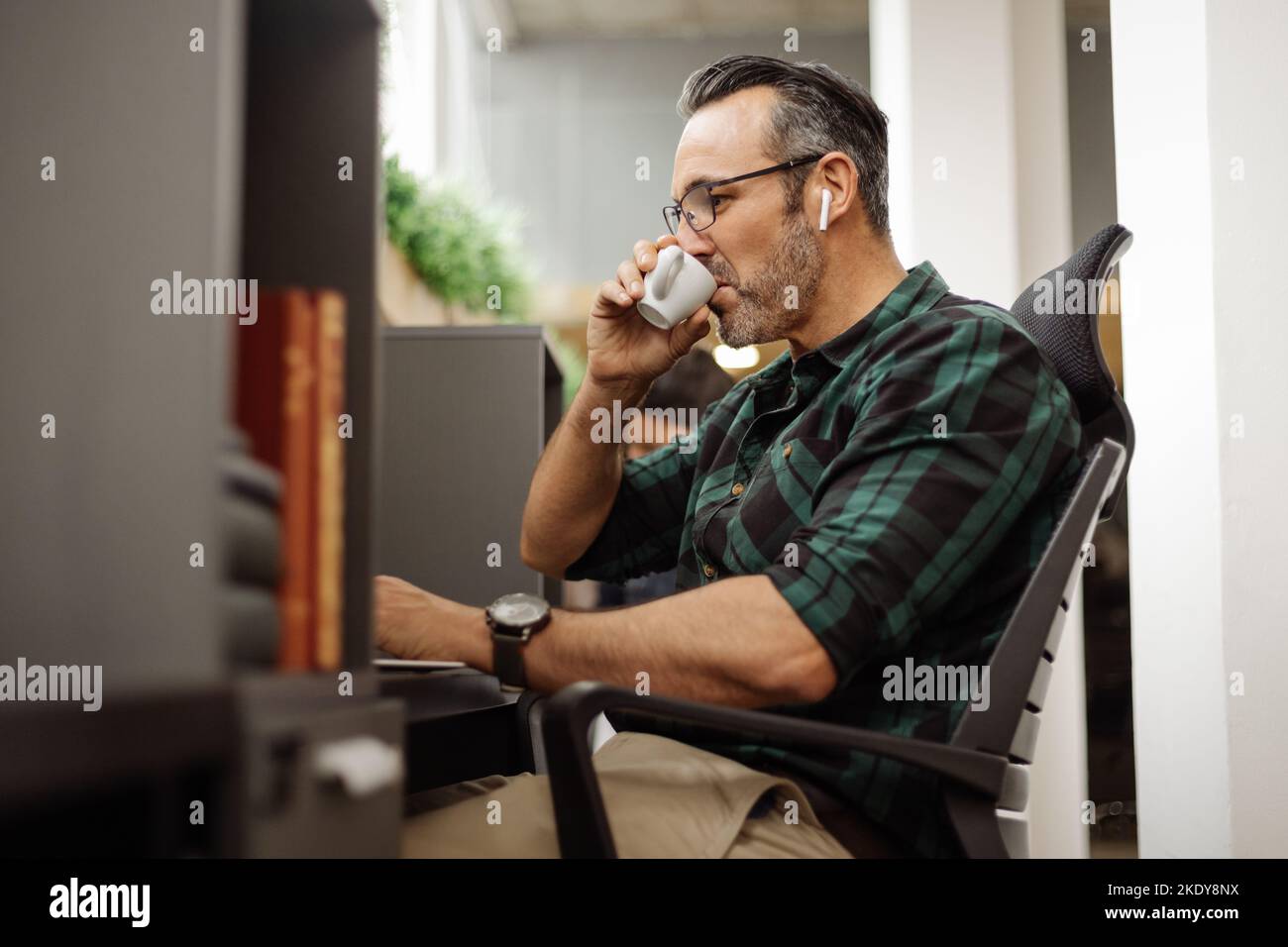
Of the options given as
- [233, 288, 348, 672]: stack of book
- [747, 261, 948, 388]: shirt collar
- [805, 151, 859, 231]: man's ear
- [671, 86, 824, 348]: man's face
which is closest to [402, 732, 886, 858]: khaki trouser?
[233, 288, 348, 672]: stack of book

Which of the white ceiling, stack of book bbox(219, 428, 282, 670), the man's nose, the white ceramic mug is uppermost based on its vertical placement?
the white ceiling

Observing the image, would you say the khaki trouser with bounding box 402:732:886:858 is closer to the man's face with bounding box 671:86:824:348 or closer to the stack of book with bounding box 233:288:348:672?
the stack of book with bounding box 233:288:348:672

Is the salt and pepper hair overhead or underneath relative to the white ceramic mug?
overhead

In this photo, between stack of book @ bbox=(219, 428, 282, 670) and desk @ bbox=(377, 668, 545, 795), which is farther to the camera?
desk @ bbox=(377, 668, 545, 795)

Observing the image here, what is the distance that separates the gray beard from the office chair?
251 millimetres

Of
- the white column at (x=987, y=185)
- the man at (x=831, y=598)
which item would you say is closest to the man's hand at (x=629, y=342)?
the man at (x=831, y=598)

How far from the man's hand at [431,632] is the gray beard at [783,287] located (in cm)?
50

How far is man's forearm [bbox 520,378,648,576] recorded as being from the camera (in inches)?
49.8

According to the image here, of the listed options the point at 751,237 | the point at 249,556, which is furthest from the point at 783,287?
the point at 249,556

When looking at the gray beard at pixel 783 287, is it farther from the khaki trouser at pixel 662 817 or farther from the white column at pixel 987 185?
the white column at pixel 987 185

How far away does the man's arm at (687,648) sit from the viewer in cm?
79

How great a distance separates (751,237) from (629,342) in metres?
0.19
